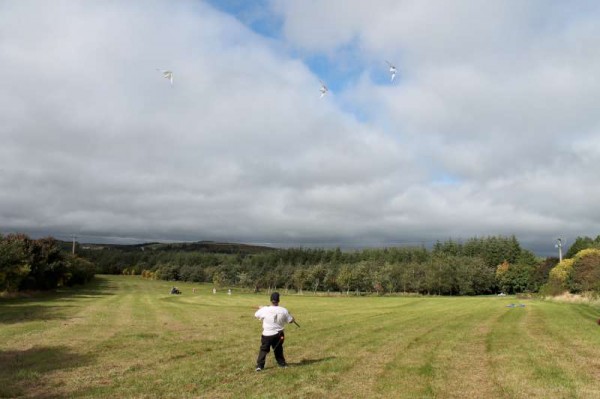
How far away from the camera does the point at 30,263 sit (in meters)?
63.8

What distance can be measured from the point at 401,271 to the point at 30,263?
90.6 meters

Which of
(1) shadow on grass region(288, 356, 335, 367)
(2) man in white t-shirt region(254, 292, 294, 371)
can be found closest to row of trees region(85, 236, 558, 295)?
(1) shadow on grass region(288, 356, 335, 367)

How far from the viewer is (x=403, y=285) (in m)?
126

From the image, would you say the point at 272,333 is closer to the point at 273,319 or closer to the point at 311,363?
the point at 273,319

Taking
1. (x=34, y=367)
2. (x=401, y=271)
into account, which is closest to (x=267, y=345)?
(x=34, y=367)

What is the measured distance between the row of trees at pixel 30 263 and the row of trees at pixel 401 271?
67.2m

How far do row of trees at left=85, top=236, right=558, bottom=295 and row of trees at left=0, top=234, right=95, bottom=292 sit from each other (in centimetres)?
6718

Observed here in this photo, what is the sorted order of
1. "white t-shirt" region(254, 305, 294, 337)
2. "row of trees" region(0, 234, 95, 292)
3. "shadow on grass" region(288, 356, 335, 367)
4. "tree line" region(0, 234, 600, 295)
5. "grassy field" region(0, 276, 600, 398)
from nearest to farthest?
1. "grassy field" region(0, 276, 600, 398)
2. "white t-shirt" region(254, 305, 294, 337)
3. "shadow on grass" region(288, 356, 335, 367)
4. "row of trees" region(0, 234, 95, 292)
5. "tree line" region(0, 234, 600, 295)

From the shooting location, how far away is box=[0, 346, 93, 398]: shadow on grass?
11.8 metres

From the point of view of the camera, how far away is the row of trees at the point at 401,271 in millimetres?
126438

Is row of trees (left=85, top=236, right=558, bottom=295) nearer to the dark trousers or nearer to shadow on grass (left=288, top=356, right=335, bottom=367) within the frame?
shadow on grass (left=288, top=356, right=335, bottom=367)

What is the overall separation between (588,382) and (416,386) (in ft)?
14.5

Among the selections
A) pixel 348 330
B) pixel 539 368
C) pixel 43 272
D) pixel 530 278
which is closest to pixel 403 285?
pixel 530 278

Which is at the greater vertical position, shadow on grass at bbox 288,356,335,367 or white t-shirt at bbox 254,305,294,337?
white t-shirt at bbox 254,305,294,337
